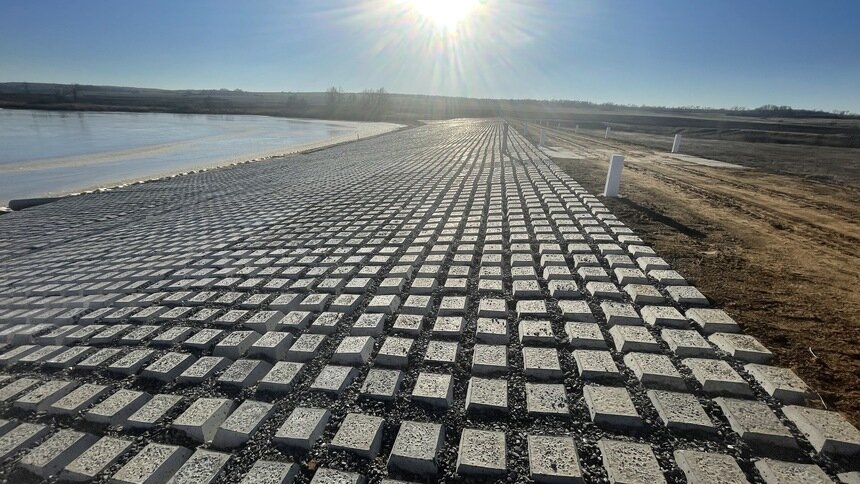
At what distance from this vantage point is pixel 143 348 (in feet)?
11.0

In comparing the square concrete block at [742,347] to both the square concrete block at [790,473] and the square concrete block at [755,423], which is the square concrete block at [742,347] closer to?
the square concrete block at [755,423]

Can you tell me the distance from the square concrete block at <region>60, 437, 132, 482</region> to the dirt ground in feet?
14.3

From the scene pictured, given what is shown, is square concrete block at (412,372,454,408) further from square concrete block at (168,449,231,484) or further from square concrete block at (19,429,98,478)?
square concrete block at (19,429,98,478)

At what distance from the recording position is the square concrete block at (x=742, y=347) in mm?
2883

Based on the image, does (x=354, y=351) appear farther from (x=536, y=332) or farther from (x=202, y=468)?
(x=536, y=332)

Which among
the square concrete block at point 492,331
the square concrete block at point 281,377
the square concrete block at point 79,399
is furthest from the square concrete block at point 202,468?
the square concrete block at point 492,331

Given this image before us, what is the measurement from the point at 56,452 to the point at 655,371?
12.7ft

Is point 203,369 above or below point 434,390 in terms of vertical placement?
below

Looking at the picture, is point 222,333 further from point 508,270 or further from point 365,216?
point 365,216

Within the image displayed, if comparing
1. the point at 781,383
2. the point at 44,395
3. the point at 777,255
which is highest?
the point at 777,255

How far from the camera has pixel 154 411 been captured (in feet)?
8.46

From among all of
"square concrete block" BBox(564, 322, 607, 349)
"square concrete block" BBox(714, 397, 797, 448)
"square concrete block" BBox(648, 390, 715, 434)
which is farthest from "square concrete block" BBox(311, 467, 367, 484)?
"square concrete block" BBox(714, 397, 797, 448)

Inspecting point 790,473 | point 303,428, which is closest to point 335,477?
point 303,428

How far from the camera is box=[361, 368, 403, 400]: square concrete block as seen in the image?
8.59 ft
